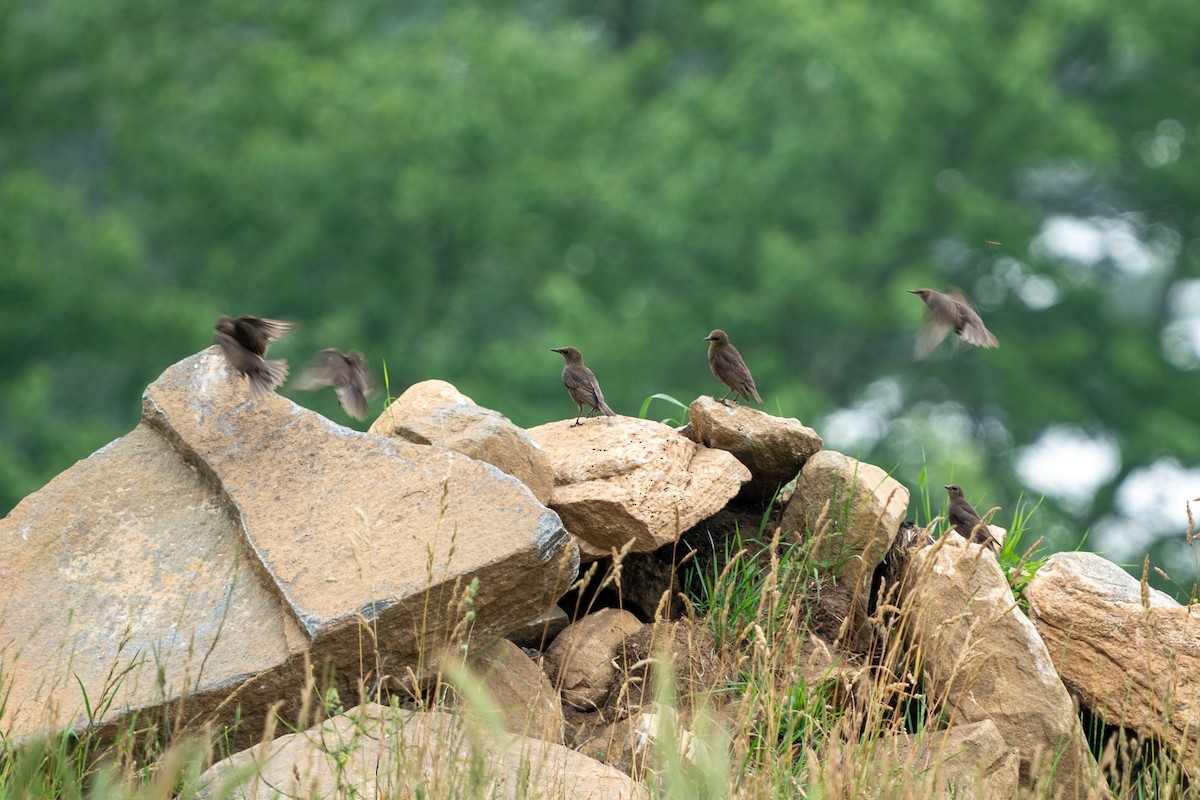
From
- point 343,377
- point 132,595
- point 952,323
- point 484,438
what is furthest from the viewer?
point 952,323

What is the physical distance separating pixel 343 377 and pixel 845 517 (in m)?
2.45

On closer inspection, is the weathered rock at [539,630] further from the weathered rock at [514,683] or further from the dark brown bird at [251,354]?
the dark brown bird at [251,354]

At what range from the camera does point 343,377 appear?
6.74 meters

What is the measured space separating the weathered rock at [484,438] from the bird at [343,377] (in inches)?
28.4

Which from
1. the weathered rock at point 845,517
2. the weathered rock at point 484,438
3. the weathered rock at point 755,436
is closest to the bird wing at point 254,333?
the weathered rock at point 484,438

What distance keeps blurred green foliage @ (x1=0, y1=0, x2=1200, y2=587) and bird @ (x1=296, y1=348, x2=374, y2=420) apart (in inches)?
502

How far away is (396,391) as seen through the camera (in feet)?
65.9

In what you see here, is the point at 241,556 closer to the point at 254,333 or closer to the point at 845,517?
the point at 254,333

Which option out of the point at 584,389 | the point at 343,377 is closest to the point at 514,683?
the point at 584,389

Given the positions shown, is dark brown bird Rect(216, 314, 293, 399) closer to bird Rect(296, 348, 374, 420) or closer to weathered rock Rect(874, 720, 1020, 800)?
bird Rect(296, 348, 374, 420)

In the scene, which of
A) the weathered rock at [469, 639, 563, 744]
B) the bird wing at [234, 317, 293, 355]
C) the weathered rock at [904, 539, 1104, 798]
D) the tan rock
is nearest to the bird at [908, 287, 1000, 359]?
the weathered rock at [904, 539, 1104, 798]

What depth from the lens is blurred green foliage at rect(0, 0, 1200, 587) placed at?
20578 millimetres

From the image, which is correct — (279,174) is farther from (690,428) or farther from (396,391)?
(690,428)

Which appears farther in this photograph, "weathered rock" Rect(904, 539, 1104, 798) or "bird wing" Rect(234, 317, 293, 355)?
"bird wing" Rect(234, 317, 293, 355)
